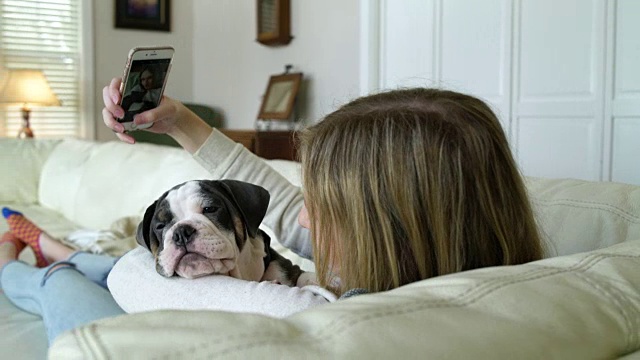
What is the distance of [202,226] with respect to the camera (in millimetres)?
1181

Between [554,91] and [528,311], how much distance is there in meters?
2.50

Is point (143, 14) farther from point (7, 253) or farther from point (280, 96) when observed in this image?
point (7, 253)

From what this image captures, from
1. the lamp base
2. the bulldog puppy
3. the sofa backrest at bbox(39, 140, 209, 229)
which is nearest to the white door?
the sofa backrest at bbox(39, 140, 209, 229)

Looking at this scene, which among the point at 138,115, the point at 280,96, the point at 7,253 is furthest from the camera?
the point at 280,96

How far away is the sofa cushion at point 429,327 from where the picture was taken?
450 mm

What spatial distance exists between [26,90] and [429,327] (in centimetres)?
489

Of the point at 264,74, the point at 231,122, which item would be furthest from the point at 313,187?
the point at 231,122

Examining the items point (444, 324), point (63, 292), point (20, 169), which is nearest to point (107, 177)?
point (20, 169)

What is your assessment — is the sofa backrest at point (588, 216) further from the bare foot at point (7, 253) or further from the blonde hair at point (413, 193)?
the bare foot at point (7, 253)

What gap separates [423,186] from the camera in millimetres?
849

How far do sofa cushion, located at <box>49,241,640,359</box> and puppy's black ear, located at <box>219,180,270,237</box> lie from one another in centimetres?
65

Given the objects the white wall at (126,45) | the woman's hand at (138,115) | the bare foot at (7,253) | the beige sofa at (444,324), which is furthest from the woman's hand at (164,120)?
the white wall at (126,45)

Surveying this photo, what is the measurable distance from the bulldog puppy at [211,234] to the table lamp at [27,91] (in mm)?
4025

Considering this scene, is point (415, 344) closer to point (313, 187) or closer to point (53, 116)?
point (313, 187)
